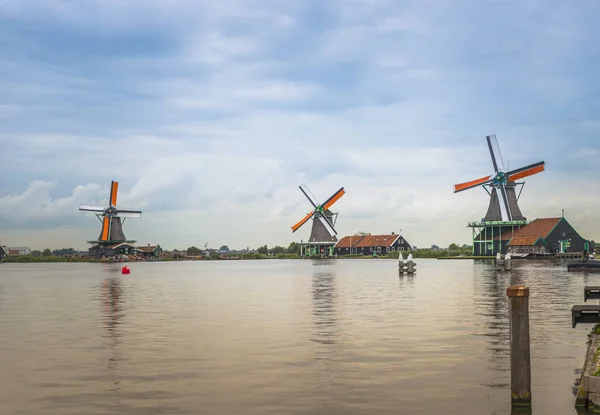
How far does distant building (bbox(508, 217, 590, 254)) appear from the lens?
110125 millimetres

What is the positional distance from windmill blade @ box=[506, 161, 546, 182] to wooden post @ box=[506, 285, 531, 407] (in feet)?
347

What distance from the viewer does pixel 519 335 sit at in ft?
36.4

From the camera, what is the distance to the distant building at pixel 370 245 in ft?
498

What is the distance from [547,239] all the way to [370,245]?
162ft

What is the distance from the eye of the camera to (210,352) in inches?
717

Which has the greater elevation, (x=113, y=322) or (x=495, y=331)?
(x=495, y=331)

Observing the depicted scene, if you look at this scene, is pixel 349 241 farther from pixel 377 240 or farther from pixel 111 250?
pixel 111 250

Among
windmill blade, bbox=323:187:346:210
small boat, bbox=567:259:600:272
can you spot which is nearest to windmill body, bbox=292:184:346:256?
windmill blade, bbox=323:187:346:210

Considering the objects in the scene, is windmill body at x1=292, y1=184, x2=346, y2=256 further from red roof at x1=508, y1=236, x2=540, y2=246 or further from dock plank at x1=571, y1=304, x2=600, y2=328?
dock plank at x1=571, y1=304, x2=600, y2=328

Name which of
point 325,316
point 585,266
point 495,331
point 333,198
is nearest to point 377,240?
point 333,198

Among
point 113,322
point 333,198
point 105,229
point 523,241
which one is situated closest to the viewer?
point 113,322

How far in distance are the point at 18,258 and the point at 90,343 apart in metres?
165

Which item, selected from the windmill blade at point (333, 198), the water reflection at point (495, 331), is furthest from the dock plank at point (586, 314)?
the windmill blade at point (333, 198)

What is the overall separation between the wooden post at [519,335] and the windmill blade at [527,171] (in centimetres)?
10591
